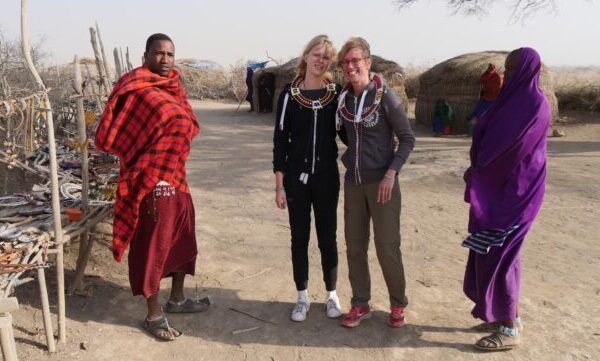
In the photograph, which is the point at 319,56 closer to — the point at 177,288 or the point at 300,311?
the point at 300,311

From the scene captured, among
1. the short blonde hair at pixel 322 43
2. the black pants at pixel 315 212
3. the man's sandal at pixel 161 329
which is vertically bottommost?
the man's sandal at pixel 161 329

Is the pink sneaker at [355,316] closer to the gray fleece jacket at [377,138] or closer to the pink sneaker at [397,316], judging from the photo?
the pink sneaker at [397,316]

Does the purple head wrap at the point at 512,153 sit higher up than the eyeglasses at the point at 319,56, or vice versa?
the eyeglasses at the point at 319,56

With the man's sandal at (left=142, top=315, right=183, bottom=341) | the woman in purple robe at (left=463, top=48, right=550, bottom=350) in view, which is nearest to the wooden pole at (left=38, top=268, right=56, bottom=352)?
the man's sandal at (left=142, top=315, right=183, bottom=341)

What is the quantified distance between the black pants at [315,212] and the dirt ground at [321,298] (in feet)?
1.15

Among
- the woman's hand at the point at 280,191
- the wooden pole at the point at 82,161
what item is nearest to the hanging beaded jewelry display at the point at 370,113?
the woman's hand at the point at 280,191

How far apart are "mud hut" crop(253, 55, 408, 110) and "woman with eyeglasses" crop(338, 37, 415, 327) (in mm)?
7428

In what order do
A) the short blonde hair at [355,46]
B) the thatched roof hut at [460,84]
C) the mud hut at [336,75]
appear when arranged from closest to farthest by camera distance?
1. the short blonde hair at [355,46]
2. the thatched roof hut at [460,84]
3. the mud hut at [336,75]

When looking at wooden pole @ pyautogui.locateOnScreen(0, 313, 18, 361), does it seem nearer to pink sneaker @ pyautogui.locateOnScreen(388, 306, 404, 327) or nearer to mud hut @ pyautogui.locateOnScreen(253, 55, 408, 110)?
pink sneaker @ pyautogui.locateOnScreen(388, 306, 404, 327)

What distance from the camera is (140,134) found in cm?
256

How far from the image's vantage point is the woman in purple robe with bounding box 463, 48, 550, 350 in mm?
2326

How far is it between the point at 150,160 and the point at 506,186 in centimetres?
173

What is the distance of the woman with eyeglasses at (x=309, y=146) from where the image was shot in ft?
8.57

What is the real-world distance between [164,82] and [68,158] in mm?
2544
